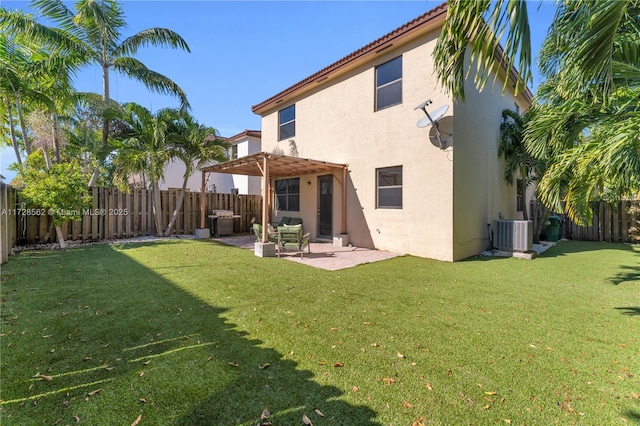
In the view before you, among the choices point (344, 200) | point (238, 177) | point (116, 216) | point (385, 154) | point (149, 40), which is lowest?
point (116, 216)

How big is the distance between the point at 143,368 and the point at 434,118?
829 centimetres

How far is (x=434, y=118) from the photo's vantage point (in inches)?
312

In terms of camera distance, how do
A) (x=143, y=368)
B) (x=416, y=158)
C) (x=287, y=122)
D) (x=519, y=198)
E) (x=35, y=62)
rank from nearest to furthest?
(x=143, y=368), (x=416, y=158), (x=35, y=62), (x=519, y=198), (x=287, y=122)

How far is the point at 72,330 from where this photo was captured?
3.61 meters

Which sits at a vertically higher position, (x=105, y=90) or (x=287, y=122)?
(x=105, y=90)

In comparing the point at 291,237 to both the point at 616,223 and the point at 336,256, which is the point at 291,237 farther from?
the point at 616,223

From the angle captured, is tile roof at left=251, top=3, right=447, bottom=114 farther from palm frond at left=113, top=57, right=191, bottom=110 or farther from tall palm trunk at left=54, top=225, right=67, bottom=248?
tall palm trunk at left=54, top=225, right=67, bottom=248

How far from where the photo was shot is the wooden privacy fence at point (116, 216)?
30.5 feet

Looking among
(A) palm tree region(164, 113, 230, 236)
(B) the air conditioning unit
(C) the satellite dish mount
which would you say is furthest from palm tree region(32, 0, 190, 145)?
(B) the air conditioning unit

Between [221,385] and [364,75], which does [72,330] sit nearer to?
[221,385]

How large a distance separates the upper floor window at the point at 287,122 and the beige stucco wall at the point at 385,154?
30.9 inches

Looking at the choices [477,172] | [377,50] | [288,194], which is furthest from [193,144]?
[477,172]

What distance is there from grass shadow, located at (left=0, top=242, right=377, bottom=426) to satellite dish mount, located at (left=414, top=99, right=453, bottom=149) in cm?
721

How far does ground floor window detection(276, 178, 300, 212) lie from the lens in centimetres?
1347
